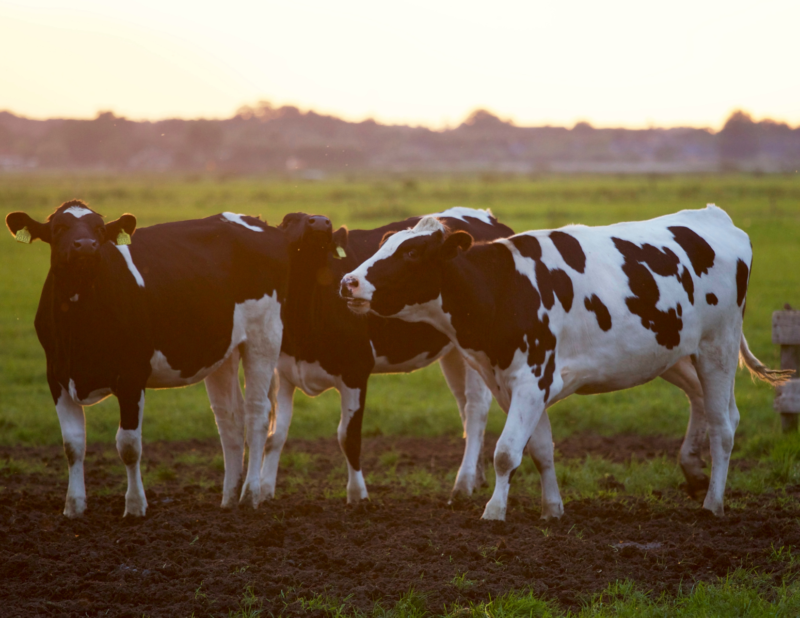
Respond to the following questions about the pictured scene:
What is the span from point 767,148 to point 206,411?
169 metres

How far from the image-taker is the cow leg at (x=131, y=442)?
624cm

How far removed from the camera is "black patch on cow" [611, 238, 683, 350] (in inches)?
253

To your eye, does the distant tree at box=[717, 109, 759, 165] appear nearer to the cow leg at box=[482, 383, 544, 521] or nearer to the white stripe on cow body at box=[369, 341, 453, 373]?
the white stripe on cow body at box=[369, 341, 453, 373]

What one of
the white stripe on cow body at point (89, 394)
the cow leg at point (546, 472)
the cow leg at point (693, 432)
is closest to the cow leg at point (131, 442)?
the white stripe on cow body at point (89, 394)

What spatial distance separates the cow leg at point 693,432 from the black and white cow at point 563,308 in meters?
0.23

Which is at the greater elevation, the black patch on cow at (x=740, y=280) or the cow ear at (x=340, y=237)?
the cow ear at (x=340, y=237)

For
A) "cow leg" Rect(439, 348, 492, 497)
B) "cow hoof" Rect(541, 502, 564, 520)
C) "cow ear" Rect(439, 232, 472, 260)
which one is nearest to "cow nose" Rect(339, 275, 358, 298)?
"cow ear" Rect(439, 232, 472, 260)

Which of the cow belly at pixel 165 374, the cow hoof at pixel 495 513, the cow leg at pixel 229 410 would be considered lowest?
the cow hoof at pixel 495 513

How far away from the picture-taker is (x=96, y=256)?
585cm

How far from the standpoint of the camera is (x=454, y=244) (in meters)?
5.88

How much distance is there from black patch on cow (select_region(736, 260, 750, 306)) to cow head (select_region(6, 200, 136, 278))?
4.80 meters

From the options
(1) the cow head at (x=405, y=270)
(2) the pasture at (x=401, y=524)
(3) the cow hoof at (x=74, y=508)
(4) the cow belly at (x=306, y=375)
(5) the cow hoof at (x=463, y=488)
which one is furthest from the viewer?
(5) the cow hoof at (x=463, y=488)

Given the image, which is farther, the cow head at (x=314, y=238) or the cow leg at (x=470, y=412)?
the cow leg at (x=470, y=412)

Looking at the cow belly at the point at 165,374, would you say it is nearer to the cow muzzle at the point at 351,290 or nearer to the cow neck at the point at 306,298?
the cow neck at the point at 306,298
